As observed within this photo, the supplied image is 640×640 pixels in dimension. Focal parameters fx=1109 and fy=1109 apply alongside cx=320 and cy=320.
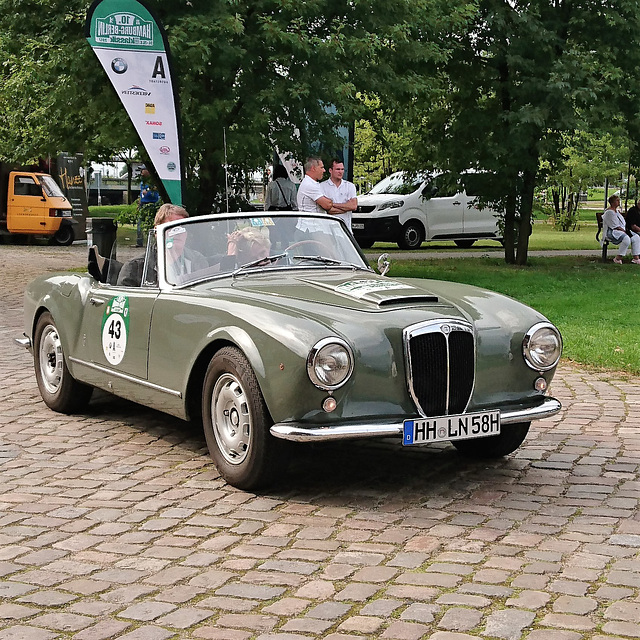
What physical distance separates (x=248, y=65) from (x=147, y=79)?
11.4 ft

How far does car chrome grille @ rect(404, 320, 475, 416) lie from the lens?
18.3ft

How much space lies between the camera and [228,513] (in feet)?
17.8

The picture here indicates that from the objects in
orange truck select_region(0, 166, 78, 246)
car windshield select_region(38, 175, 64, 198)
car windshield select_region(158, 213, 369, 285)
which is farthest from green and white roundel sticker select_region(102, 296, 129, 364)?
car windshield select_region(38, 175, 64, 198)

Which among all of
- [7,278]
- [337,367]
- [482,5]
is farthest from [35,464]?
[482,5]

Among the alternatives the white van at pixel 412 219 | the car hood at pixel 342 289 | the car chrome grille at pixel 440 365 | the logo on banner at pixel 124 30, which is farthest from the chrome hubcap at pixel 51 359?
the white van at pixel 412 219

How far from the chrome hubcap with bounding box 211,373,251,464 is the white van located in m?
22.2

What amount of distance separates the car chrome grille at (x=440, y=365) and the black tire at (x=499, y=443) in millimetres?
752

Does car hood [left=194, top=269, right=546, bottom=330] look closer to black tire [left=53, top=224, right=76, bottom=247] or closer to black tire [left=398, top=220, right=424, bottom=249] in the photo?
black tire [left=398, top=220, right=424, bottom=249]

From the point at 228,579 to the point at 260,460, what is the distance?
1215 millimetres

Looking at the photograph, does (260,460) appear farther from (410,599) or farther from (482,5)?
(482,5)

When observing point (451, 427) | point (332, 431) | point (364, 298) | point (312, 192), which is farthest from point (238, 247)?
point (312, 192)

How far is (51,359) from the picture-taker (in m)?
8.09

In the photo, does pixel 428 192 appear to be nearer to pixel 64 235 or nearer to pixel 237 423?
pixel 64 235

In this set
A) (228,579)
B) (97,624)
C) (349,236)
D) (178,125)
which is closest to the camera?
(97,624)
